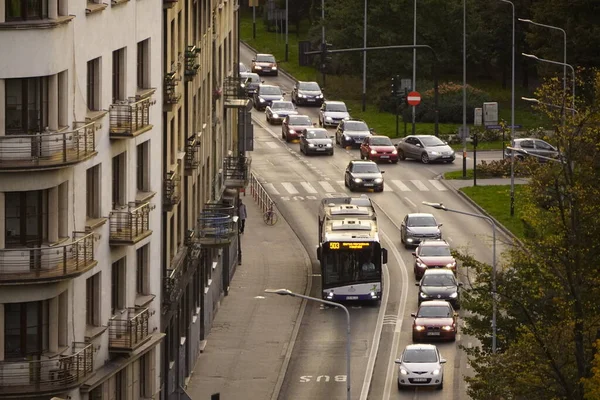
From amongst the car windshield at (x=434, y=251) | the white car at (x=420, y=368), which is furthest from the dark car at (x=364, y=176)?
the white car at (x=420, y=368)

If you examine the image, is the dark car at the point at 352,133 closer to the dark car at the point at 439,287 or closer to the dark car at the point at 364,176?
the dark car at the point at 364,176

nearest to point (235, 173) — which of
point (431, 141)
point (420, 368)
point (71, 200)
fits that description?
point (420, 368)

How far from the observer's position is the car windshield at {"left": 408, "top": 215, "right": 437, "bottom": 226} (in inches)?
3312

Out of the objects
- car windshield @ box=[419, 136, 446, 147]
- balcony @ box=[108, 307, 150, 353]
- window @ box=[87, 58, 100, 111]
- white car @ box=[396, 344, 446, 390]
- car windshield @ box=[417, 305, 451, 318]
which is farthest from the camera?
car windshield @ box=[419, 136, 446, 147]

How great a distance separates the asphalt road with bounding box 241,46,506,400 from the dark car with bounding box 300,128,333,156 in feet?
1.85

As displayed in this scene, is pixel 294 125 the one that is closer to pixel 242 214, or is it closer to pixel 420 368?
pixel 242 214

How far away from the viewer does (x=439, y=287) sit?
74625 mm

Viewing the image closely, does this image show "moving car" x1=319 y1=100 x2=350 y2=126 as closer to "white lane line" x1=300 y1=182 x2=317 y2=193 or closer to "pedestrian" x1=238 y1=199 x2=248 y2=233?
"white lane line" x1=300 y1=182 x2=317 y2=193

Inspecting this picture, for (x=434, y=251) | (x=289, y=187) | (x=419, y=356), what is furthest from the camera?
(x=289, y=187)

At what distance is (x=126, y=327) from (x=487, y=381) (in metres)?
11.6

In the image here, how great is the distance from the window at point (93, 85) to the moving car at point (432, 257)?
33555 mm

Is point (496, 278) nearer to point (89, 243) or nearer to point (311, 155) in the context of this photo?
point (89, 243)

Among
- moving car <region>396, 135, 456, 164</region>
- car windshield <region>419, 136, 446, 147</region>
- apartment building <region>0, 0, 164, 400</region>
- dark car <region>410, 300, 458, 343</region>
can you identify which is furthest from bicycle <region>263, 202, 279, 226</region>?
apartment building <region>0, 0, 164, 400</region>

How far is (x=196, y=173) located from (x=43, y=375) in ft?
79.8
